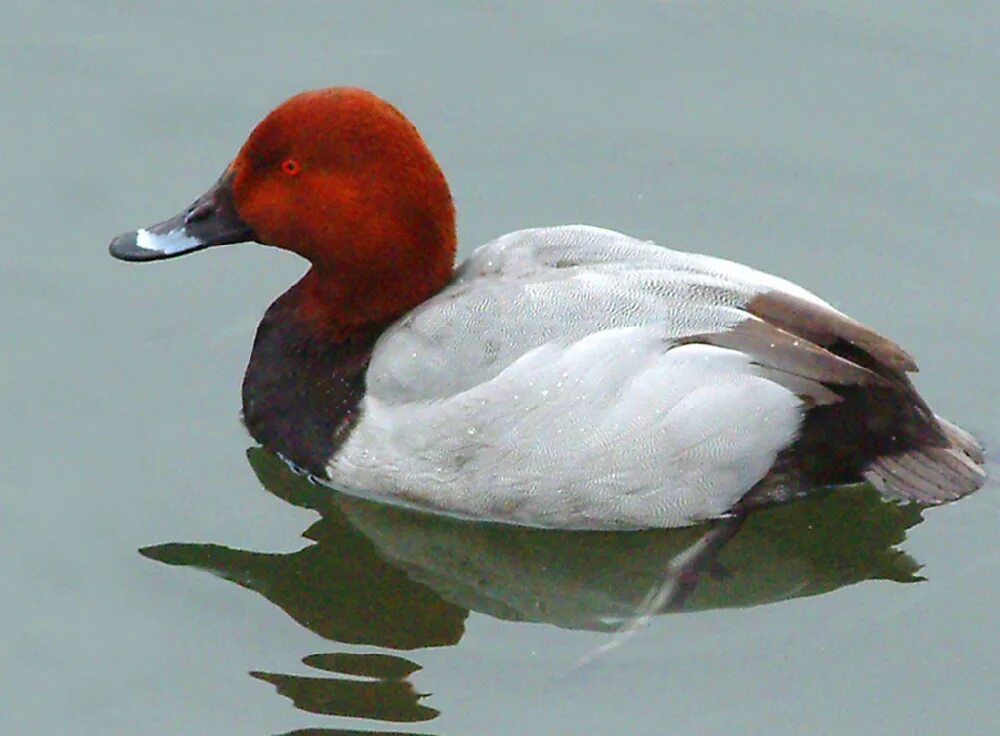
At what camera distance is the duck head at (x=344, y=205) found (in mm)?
6410

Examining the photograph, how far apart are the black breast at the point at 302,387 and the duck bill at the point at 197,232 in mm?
332

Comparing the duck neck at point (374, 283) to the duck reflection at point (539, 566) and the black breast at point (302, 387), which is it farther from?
the duck reflection at point (539, 566)

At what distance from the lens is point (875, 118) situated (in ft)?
27.1

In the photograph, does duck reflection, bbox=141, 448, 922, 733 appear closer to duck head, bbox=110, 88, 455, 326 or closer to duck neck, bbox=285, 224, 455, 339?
duck neck, bbox=285, 224, 455, 339

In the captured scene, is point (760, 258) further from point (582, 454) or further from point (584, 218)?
point (582, 454)

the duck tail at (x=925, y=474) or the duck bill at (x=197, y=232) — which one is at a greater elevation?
the duck bill at (x=197, y=232)

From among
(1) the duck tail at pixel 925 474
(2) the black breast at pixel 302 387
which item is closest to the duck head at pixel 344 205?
(2) the black breast at pixel 302 387

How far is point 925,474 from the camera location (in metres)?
6.46

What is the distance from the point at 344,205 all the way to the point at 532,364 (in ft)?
2.70

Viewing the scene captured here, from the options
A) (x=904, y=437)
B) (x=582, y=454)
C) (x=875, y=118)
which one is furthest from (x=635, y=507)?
(x=875, y=118)

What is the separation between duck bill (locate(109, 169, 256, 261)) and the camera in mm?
6703

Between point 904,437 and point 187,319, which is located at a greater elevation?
point 187,319

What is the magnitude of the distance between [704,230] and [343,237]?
186cm

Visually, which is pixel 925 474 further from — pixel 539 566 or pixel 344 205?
pixel 344 205
